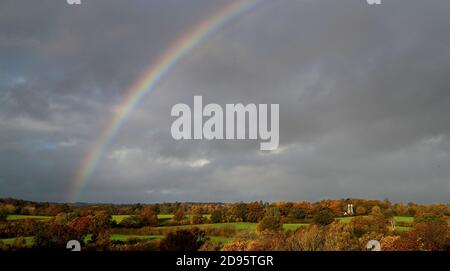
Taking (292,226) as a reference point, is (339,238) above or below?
below

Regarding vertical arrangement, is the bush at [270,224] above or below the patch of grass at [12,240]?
above

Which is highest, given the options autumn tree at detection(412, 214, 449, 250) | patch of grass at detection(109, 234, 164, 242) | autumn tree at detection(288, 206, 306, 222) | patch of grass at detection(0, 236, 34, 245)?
autumn tree at detection(288, 206, 306, 222)

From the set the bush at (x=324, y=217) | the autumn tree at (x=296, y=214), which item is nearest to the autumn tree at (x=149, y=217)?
the autumn tree at (x=296, y=214)

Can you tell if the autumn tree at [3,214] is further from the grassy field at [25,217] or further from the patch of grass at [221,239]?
the patch of grass at [221,239]

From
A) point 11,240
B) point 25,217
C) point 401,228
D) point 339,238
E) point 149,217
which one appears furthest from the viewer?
point 25,217

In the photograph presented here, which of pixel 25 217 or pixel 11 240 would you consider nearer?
pixel 11 240

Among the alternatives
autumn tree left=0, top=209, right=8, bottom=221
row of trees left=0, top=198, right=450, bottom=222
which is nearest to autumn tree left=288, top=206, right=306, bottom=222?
row of trees left=0, top=198, right=450, bottom=222

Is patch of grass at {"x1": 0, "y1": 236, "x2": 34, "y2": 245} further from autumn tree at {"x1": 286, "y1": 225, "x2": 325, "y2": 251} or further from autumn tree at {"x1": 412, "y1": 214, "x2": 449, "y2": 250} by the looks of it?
autumn tree at {"x1": 412, "y1": 214, "x2": 449, "y2": 250}

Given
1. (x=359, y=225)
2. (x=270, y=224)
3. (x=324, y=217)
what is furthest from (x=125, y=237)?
(x=359, y=225)

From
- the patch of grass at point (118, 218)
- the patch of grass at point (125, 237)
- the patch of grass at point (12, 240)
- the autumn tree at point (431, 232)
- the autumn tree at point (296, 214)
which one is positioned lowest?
the patch of grass at point (12, 240)

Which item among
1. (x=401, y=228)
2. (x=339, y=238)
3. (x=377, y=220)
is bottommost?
(x=339, y=238)

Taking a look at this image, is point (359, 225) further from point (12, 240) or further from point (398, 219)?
point (12, 240)
